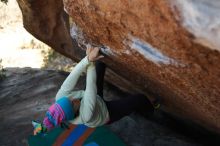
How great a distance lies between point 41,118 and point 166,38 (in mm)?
4008

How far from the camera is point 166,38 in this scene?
316cm

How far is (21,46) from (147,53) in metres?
14.4

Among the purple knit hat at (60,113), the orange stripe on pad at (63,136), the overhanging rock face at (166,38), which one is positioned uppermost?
the overhanging rock face at (166,38)

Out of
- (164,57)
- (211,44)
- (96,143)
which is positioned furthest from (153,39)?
(96,143)

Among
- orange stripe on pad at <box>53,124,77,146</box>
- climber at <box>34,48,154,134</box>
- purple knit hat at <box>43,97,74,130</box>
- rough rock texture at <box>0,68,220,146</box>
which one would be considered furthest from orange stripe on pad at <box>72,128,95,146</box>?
purple knit hat at <box>43,97,74,130</box>

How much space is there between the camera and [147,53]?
3645 millimetres

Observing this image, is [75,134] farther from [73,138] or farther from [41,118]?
[41,118]

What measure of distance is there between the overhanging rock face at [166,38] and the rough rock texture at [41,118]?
1.66m

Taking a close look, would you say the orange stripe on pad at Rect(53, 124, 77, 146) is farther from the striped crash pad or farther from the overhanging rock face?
the overhanging rock face

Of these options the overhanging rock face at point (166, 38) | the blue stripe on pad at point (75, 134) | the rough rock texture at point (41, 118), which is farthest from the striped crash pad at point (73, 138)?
the overhanging rock face at point (166, 38)

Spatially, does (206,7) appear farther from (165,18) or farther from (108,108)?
(108,108)

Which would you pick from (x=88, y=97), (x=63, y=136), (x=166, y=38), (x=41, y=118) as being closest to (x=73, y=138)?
(x=63, y=136)

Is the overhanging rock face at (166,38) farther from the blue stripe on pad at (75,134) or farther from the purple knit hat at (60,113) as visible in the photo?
the blue stripe on pad at (75,134)

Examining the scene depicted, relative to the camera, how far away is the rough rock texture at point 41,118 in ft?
20.6
